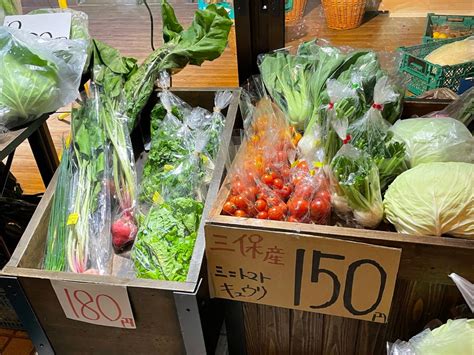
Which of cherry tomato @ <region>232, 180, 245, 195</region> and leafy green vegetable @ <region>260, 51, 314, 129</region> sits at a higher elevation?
leafy green vegetable @ <region>260, 51, 314, 129</region>

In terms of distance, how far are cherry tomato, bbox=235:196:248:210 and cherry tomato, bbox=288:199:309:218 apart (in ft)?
0.42

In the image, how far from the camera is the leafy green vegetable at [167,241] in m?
1.20

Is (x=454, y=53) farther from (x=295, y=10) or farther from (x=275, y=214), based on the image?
(x=275, y=214)

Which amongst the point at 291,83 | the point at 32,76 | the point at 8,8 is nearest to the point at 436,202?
the point at 291,83

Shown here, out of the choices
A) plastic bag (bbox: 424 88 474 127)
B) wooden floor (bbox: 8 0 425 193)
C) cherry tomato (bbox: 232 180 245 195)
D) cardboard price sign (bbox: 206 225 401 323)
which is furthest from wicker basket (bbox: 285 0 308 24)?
cardboard price sign (bbox: 206 225 401 323)

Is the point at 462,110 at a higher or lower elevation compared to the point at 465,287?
higher

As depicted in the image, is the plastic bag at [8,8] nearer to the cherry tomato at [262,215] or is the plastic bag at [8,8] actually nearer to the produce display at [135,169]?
the produce display at [135,169]

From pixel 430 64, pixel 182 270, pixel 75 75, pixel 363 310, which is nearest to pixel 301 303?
pixel 363 310

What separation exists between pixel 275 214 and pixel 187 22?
8.18ft

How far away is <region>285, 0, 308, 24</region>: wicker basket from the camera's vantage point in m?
2.86

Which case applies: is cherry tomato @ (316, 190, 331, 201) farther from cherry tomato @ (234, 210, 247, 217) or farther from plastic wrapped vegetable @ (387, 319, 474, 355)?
plastic wrapped vegetable @ (387, 319, 474, 355)

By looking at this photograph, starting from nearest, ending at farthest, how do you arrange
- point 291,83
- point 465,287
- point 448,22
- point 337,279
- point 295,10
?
point 465,287 < point 337,279 < point 291,83 < point 295,10 < point 448,22

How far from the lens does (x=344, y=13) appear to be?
312 cm

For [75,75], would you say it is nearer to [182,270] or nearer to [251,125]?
[251,125]
